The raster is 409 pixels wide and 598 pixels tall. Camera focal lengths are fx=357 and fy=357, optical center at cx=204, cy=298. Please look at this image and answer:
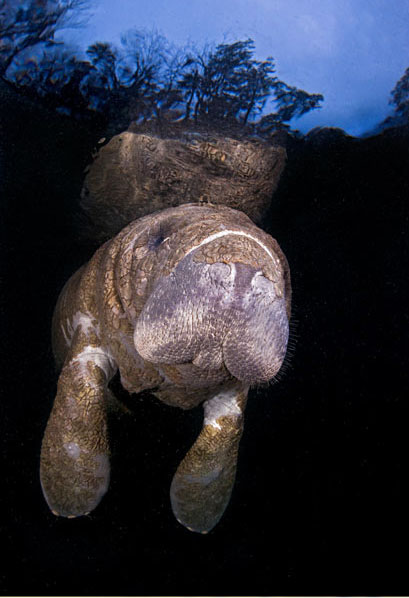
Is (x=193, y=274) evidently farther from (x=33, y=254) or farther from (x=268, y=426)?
(x=268, y=426)

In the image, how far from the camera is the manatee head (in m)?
1.79

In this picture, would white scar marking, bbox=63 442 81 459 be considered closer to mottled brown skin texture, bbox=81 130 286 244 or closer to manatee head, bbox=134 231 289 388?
manatee head, bbox=134 231 289 388

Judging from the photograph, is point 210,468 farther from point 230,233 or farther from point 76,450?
point 230,233

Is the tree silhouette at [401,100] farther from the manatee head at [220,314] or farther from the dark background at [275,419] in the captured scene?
the manatee head at [220,314]

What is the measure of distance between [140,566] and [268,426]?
9.69 feet

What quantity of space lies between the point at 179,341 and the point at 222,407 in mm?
1253

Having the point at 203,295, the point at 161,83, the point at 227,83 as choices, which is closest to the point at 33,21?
the point at 161,83

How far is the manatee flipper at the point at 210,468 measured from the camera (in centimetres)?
278

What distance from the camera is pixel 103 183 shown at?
4.45m

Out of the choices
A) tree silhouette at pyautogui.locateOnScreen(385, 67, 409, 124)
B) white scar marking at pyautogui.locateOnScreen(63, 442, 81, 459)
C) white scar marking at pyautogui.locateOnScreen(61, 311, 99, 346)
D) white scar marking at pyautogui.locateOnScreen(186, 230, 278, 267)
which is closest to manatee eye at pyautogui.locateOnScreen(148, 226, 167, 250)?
white scar marking at pyautogui.locateOnScreen(186, 230, 278, 267)

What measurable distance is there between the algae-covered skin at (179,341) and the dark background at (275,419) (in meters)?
0.71

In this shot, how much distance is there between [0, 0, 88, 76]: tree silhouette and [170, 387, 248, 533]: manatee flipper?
336 centimetres

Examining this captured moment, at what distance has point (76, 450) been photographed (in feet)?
8.31

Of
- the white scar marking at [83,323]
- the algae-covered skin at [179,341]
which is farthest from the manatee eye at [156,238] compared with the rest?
the white scar marking at [83,323]
